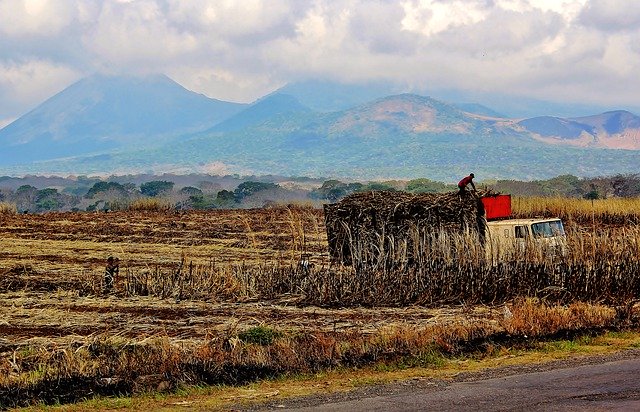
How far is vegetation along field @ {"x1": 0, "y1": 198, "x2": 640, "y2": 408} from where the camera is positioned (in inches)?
529

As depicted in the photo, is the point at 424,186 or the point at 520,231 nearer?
the point at 520,231

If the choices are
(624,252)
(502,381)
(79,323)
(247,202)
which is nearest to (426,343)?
(502,381)

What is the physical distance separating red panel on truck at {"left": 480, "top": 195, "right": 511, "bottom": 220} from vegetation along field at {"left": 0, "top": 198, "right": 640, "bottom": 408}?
377 centimetres

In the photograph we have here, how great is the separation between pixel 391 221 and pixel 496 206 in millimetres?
4053

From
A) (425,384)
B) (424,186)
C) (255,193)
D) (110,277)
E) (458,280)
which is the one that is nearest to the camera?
(425,384)

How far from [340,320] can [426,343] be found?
416cm

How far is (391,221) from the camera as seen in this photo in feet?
83.3

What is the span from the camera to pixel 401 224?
25.4m

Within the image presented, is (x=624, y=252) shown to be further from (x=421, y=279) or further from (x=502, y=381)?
(x=502, y=381)

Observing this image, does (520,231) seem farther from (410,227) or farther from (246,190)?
(246,190)

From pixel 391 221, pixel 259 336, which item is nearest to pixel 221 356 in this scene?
pixel 259 336

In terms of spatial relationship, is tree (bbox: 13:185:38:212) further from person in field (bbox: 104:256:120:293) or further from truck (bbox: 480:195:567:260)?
person in field (bbox: 104:256:120:293)

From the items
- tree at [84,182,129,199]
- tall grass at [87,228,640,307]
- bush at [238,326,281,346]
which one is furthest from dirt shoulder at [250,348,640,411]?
tree at [84,182,129,199]

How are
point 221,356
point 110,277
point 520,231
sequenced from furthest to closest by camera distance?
point 520,231 < point 110,277 < point 221,356
